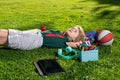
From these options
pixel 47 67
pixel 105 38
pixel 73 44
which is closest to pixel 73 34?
pixel 73 44

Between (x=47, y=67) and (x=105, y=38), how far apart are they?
1.99m

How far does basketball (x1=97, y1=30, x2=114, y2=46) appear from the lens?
8.05m

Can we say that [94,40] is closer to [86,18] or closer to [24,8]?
[86,18]

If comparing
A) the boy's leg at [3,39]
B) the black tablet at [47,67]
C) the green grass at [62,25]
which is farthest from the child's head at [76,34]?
the boy's leg at [3,39]

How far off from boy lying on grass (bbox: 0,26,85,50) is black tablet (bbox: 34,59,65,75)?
795 mm

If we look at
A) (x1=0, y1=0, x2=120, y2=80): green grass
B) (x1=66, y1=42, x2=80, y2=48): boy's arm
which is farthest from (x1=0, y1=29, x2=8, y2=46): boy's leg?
(x1=66, y1=42, x2=80, y2=48): boy's arm

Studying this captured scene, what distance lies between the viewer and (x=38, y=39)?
25.5 ft

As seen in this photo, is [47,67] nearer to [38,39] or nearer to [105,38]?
[38,39]

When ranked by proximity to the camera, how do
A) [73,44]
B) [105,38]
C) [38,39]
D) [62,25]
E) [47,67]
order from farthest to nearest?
[62,25] → [105,38] → [73,44] → [38,39] → [47,67]

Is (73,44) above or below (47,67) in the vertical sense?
above

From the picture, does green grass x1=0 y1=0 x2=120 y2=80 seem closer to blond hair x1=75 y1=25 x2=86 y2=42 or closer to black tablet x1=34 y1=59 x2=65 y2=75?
black tablet x1=34 y1=59 x2=65 y2=75

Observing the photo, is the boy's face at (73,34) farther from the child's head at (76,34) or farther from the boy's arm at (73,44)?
the boy's arm at (73,44)

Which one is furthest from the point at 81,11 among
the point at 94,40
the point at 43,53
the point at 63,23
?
the point at 43,53

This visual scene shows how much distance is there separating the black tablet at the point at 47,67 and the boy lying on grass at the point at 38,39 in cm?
80
